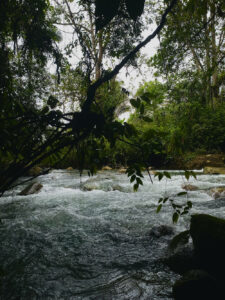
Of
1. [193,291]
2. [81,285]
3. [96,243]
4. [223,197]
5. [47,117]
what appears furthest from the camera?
[223,197]

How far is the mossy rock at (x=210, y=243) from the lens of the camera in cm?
154

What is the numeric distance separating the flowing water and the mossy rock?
1.06 ft

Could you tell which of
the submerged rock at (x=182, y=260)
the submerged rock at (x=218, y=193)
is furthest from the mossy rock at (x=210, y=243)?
the submerged rock at (x=218, y=193)

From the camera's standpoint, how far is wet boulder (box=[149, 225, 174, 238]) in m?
2.49

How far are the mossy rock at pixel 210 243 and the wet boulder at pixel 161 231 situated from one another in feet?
2.55

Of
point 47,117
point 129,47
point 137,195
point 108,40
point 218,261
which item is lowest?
point 137,195

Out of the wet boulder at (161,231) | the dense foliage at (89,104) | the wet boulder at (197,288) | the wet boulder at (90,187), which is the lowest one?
the wet boulder at (90,187)

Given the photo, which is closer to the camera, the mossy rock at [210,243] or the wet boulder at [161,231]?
the mossy rock at [210,243]

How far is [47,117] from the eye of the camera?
848mm

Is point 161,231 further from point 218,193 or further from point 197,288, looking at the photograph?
point 218,193

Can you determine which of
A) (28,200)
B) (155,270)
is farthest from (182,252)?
(28,200)

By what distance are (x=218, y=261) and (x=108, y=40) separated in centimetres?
314

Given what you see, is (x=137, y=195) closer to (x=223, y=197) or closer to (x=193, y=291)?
(x=223, y=197)

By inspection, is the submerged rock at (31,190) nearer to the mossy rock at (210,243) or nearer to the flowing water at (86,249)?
the flowing water at (86,249)
